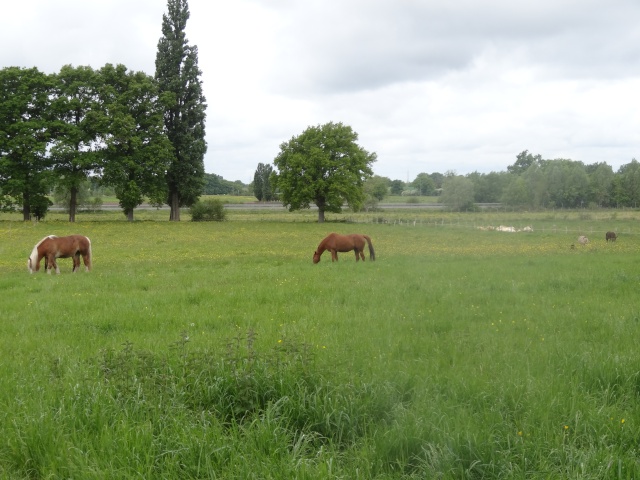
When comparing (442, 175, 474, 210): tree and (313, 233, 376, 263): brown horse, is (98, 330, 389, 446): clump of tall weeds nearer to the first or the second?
(313, 233, 376, 263): brown horse

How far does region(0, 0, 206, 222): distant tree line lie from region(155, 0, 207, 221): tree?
0.12m

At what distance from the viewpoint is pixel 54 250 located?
19.0m

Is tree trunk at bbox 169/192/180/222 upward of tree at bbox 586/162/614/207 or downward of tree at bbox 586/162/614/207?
downward

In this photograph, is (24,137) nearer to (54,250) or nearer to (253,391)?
(54,250)

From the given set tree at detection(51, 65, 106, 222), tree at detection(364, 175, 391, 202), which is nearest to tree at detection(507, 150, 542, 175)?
tree at detection(364, 175, 391, 202)

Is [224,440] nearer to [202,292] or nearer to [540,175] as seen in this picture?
[202,292]

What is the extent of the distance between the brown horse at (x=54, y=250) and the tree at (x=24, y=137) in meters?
35.5

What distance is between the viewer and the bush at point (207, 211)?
66.1m

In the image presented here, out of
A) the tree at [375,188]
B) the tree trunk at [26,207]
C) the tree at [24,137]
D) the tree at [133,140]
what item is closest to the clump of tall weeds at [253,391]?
the tree at [24,137]

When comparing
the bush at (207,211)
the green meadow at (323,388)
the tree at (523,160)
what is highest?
the tree at (523,160)

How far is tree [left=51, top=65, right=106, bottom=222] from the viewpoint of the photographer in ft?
171

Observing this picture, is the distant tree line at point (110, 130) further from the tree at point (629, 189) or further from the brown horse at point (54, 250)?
the tree at point (629, 189)

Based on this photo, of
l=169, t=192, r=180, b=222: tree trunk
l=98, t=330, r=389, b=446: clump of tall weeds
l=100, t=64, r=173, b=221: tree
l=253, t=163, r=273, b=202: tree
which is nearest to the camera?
l=98, t=330, r=389, b=446: clump of tall weeds

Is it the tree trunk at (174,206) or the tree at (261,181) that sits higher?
the tree at (261,181)
